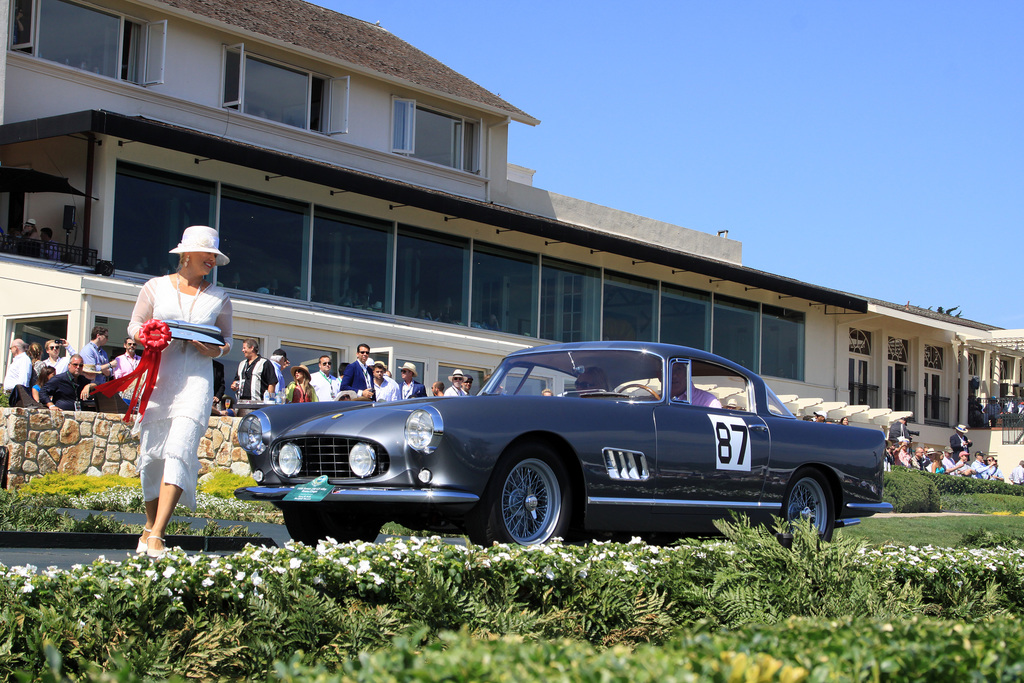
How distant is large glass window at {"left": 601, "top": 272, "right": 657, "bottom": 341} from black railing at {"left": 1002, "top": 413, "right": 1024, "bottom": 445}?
18406 mm

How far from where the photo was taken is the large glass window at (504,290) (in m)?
24.3

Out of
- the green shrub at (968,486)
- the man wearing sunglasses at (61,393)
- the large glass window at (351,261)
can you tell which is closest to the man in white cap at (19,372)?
the man wearing sunglasses at (61,393)

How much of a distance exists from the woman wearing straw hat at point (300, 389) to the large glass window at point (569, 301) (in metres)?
Answer: 11.5

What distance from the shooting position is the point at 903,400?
37625mm

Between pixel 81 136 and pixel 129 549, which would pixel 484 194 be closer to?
pixel 81 136

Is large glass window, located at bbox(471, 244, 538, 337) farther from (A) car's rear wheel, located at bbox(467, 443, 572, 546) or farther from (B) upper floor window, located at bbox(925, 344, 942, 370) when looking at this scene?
(B) upper floor window, located at bbox(925, 344, 942, 370)

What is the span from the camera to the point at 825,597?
15.5 feet

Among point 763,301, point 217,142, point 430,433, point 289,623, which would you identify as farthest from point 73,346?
point 763,301

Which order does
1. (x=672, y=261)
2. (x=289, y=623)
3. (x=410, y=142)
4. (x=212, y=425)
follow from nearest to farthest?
(x=289, y=623) → (x=212, y=425) → (x=410, y=142) → (x=672, y=261)

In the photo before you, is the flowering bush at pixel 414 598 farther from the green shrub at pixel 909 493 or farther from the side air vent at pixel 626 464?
the green shrub at pixel 909 493

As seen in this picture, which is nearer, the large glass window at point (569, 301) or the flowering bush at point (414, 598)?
the flowering bush at point (414, 598)

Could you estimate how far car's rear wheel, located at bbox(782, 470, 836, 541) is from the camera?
881cm

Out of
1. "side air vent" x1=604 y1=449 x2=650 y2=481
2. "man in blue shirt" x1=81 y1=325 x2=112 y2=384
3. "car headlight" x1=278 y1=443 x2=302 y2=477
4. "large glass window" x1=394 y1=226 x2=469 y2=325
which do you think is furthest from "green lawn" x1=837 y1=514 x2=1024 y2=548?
"large glass window" x1=394 y1=226 x2=469 y2=325

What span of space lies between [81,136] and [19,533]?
12236 millimetres
